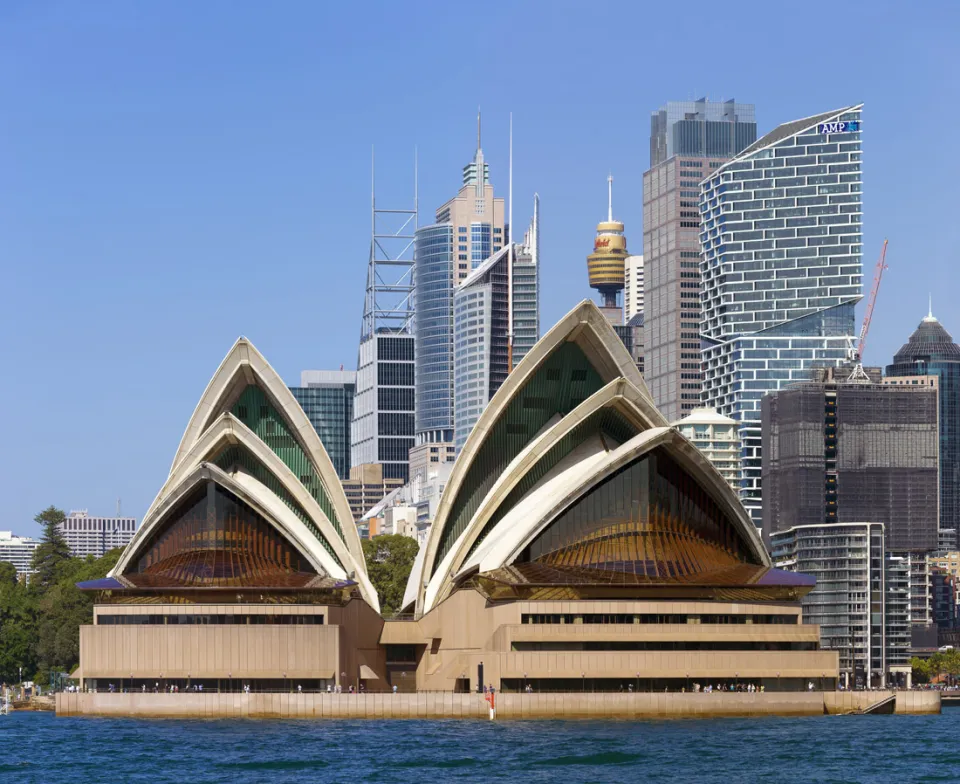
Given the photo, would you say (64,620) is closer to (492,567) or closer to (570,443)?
(570,443)

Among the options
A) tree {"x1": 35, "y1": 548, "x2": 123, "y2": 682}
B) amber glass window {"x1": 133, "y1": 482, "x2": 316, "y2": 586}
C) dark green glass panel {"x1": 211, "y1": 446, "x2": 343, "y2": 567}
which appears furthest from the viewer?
tree {"x1": 35, "y1": 548, "x2": 123, "y2": 682}

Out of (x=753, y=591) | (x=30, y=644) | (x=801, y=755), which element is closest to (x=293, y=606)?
(x=753, y=591)

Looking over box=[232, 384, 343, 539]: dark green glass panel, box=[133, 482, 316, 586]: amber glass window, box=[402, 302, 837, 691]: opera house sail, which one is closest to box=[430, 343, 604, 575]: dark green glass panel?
box=[402, 302, 837, 691]: opera house sail

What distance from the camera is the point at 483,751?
299 feet

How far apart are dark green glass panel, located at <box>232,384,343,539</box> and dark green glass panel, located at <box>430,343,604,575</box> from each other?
8758mm

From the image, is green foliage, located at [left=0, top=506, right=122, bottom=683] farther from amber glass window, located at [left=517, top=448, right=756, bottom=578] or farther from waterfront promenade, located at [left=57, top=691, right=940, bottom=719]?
amber glass window, located at [left=517, top=448, right=756, bottom=578]

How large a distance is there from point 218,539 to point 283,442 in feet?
34.7

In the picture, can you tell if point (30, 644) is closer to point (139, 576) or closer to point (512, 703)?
point (139, 576)

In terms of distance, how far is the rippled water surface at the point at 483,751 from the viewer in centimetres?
8169

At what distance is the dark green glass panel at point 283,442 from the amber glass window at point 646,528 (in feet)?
65.9

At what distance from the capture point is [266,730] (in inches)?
4126

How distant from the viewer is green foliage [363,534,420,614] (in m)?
180

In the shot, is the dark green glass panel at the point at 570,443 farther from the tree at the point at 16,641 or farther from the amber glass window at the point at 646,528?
the tree at the point at 16,641

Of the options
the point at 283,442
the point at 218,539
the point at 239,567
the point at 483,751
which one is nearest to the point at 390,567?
the point at 283,442
